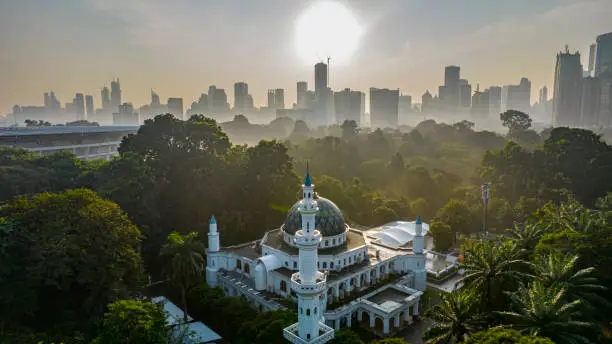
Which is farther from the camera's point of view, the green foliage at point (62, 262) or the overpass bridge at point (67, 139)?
the overpass bridge at point (67, 139)

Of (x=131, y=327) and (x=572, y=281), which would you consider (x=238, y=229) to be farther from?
(x=572, y=281)

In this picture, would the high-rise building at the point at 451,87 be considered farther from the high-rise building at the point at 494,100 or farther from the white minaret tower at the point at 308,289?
the white minaret tower at the point at 308,289

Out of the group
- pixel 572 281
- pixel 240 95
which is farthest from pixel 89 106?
pixel 572 281

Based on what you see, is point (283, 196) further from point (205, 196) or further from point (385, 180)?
point (385, 180)

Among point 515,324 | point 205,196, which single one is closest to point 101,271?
point 205,196

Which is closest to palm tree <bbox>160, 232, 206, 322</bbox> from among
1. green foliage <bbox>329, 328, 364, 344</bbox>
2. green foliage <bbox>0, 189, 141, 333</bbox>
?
green foliage <bbox>0, 189, 141, 333</bbox>

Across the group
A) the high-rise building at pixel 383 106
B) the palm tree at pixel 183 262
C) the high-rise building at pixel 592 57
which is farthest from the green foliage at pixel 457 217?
the high-rise building at pixel 383 106
